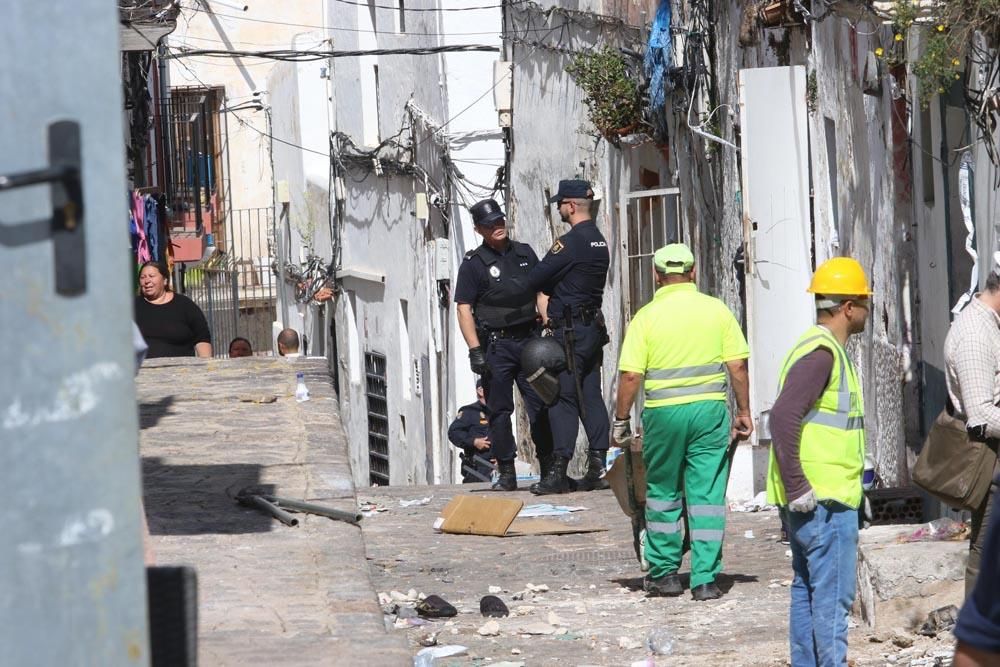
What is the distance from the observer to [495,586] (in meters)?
8.24

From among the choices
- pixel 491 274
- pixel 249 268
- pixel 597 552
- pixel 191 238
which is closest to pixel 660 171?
pixel 491 274

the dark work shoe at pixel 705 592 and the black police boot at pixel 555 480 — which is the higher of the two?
the black police boot at pixel 555 480

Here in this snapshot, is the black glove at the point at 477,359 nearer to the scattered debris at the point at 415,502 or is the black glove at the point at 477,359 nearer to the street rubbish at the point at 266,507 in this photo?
the scattered debris at the point at 415,502

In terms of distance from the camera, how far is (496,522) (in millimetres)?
9477

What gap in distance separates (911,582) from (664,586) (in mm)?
1413

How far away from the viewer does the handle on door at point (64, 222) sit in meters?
2.19

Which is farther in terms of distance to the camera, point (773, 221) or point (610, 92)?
point (610, 92)

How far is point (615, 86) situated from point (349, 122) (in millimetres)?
12652

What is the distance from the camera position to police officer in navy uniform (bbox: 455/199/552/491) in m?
10.6

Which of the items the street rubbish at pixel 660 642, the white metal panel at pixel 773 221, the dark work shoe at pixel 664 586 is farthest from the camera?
the white metal panel at pixel 773 221

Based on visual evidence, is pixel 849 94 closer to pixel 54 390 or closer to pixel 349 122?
pixel 54 390

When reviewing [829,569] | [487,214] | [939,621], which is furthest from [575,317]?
[829,569]

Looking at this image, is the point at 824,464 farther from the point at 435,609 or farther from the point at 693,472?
the point at 435,609

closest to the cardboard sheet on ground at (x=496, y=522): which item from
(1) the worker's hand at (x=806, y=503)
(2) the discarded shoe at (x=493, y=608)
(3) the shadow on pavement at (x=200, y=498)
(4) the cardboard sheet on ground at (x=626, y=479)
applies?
(4) the cardboard sheet on ground at (x=626, y=479)
